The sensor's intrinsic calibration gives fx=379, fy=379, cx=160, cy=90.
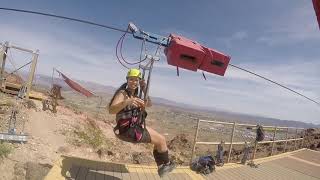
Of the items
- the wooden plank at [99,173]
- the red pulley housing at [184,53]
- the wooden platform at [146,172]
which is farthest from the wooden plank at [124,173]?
the red pulley housing at [184,53]

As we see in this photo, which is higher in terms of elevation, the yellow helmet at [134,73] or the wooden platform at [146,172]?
the yellow helmet at [134,73]

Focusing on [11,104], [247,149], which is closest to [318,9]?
[247,149]

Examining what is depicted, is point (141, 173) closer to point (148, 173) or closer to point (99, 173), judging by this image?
point (148, 173)

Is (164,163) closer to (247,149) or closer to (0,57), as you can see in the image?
(247,149)

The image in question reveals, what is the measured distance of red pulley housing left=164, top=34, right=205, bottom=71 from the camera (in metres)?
5.99

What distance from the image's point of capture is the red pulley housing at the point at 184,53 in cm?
599

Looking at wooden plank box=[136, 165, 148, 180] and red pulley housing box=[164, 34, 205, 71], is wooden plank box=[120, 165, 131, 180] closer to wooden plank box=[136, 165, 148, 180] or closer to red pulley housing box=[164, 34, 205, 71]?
wooden plank box=[136, 165, 148, 180]

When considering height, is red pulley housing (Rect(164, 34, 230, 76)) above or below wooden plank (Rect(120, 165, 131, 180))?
above

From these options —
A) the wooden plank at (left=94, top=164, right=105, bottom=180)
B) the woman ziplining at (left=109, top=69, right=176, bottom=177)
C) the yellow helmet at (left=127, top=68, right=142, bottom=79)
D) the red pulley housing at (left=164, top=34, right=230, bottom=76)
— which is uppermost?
the red pulley housing at (left=164, top=34, right=230, bottom=76)

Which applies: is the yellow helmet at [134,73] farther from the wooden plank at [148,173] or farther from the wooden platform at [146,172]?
the wooden plank at [148,173]

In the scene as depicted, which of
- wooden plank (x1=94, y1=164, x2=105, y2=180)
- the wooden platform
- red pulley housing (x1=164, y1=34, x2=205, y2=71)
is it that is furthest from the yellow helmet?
wooden plank (x1=94, y1=164, x2=105, y2=180)

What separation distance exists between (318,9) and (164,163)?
4540 mm

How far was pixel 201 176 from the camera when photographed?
29.2 ft

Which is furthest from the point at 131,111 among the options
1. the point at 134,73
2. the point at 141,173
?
the point at 141,173
